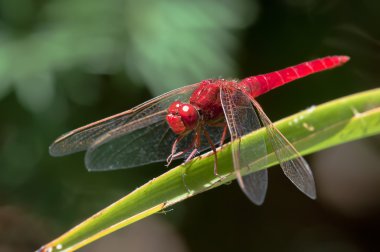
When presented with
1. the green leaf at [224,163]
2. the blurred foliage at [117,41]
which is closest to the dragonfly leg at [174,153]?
the green leaf at [224,163]

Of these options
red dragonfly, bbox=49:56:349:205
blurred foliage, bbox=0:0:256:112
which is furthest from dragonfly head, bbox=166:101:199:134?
blurred foliage, bbox=0:0:256:112

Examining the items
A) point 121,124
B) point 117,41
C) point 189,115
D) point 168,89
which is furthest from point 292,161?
point 117,41

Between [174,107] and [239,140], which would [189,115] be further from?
[239,140]

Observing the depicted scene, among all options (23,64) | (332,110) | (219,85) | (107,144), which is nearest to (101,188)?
(23,64)

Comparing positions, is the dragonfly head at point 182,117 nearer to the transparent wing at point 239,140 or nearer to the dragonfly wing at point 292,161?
the transparent wing at point 239,140

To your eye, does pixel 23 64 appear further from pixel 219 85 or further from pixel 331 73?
pixel 331 73
